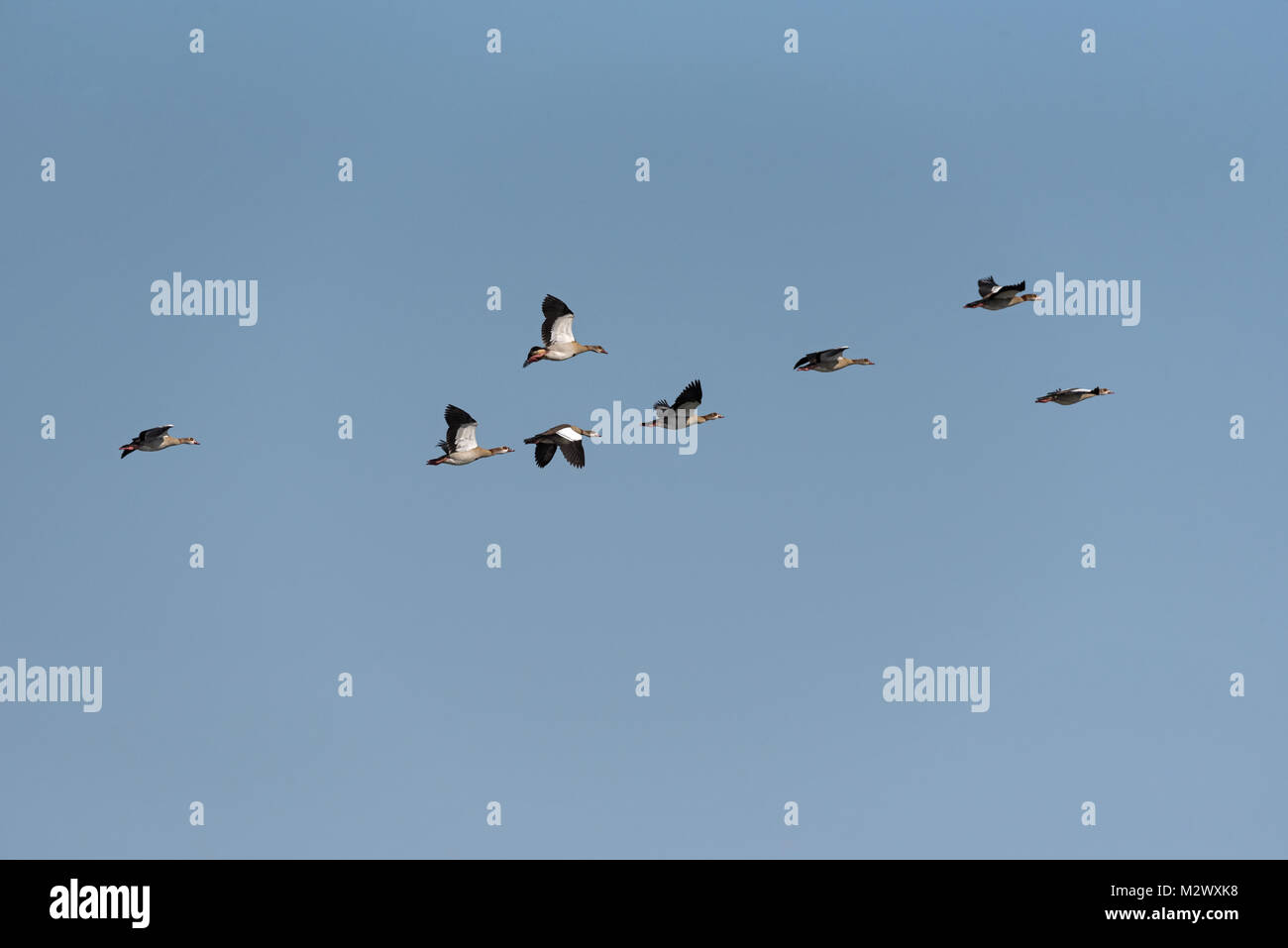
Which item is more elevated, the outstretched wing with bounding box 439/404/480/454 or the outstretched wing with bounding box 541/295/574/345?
the outstretched wing with bounding box 541/295/574/345

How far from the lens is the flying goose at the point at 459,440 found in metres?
66.0

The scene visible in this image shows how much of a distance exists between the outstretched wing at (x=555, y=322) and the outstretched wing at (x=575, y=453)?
12.1 ft

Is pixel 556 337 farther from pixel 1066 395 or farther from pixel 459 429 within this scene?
pixel 1066 395

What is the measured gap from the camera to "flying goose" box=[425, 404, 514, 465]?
6600cm

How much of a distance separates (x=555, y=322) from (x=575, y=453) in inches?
186

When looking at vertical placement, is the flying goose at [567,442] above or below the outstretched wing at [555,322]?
below

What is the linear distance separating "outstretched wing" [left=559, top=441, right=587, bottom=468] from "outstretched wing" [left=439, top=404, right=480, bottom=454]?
10.4ft

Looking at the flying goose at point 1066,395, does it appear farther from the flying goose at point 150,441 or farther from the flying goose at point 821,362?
the flying goose at point 150,441

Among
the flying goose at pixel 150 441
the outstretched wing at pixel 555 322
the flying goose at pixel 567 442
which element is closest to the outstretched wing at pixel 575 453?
the flying goose at pixel 567 442

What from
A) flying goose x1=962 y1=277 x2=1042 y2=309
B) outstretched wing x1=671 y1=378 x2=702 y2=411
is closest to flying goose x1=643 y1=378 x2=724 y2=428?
outstretched wing x1=671 y1=378 x2=702 y2=411

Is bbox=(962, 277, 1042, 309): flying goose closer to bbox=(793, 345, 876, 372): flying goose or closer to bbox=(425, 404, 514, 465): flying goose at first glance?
bbox=(793, 345, 876, 372): flying goose

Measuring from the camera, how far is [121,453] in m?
65.1
